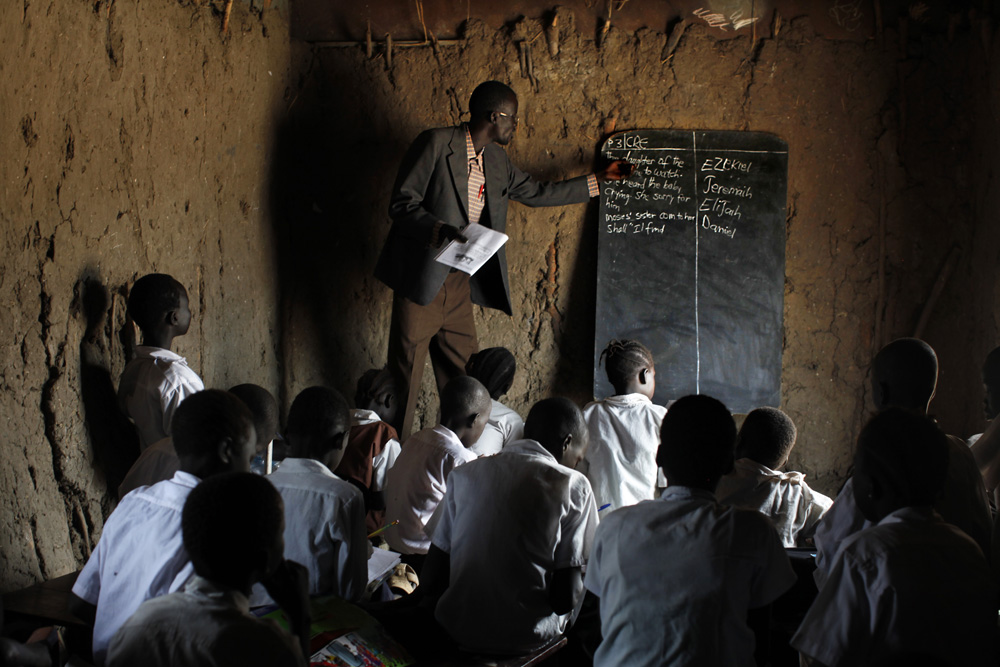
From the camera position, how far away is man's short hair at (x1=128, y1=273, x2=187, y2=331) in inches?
118

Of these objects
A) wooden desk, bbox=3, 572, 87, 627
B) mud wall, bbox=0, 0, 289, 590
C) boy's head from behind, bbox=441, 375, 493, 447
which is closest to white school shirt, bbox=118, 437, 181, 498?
wooden desk, bbox=3, 572, 87, 627

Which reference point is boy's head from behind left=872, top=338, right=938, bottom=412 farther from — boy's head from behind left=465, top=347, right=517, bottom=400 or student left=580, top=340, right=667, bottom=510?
boy's head from behind left=465, top=347, right=517, bottom=400

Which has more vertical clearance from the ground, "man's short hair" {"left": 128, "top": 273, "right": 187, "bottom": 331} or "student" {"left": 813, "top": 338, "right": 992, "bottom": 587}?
"man's short hair" {"left": 128, "top": 273, "right": 187, "bottom": 331}

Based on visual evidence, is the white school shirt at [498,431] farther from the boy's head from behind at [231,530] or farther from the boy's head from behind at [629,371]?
the boy's head from behind at [231,530]

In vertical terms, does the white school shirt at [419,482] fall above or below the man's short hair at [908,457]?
below

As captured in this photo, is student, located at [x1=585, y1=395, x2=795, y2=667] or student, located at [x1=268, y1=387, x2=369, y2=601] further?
student, located at [x1=268, y1=387, x2=369, y2=601]

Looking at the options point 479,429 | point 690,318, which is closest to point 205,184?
point 479,429

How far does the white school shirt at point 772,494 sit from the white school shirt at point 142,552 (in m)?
1.48

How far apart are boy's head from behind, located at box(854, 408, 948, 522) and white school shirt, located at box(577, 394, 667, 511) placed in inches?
48.6

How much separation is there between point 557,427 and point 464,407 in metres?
0.52

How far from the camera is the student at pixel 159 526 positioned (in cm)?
171

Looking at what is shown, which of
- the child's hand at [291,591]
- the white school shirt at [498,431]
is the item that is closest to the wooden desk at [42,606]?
the child's hand at [291,591]

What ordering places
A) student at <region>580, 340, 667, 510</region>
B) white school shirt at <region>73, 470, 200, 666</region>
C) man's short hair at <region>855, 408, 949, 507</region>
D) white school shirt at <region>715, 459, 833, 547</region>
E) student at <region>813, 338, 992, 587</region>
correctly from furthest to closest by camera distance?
student at <region>580, 340, 667, 510</region>, white school shirt at <region>715, 459, 833, 547</region>, student at <region>813, 338, 992, 587</region>, white school shirt at <region>73, 470, 200, 666</region>, man's short hair at <region>855, 408, 949, 507</region>

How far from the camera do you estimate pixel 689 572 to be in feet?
5.38
